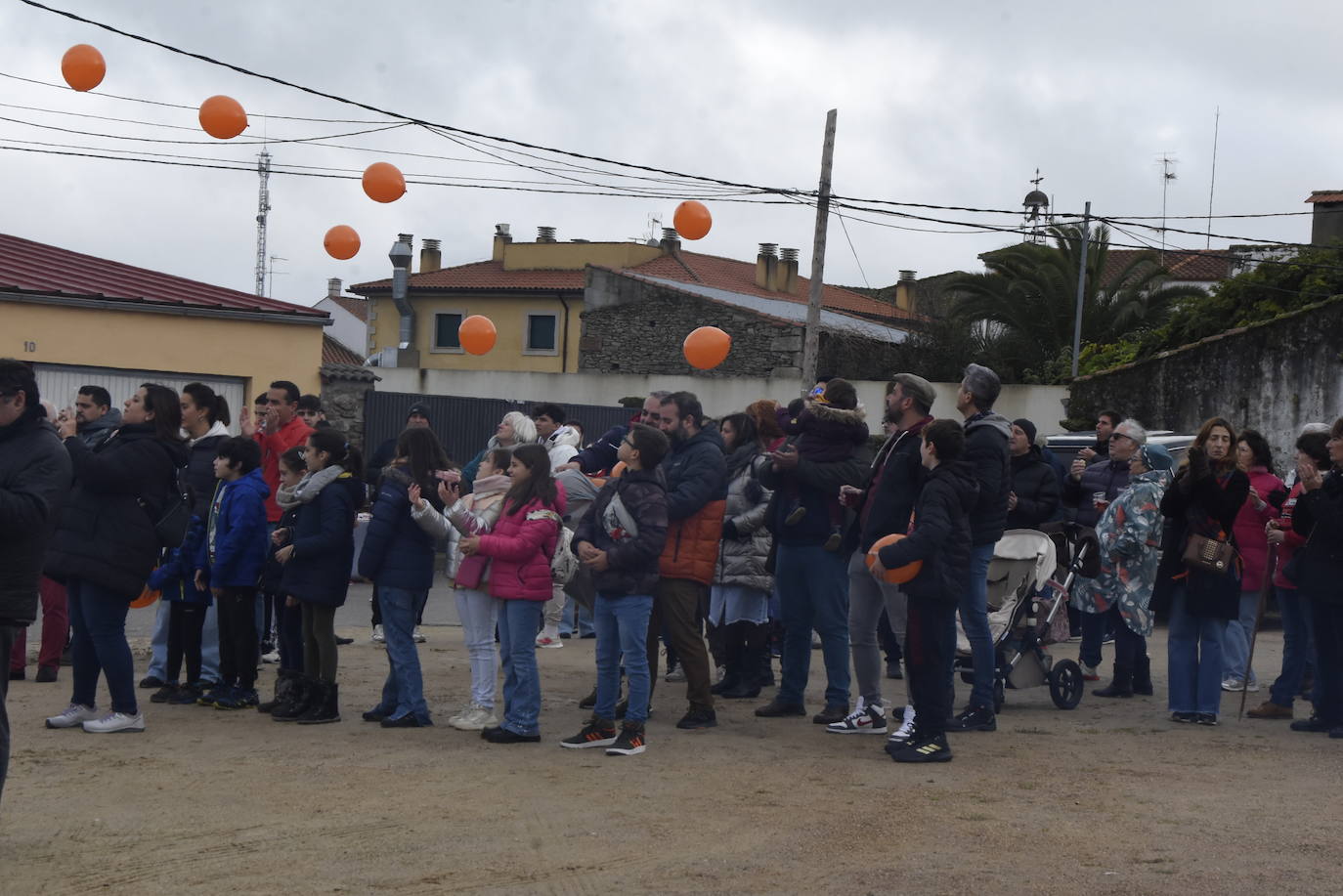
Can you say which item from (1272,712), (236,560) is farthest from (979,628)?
(236,560)

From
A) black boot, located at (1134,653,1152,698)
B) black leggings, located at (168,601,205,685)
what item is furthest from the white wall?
black leggings, located at (168,601,205,685)

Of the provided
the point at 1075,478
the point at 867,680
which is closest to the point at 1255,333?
the point at 1075,478

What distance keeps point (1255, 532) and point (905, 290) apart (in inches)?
1983

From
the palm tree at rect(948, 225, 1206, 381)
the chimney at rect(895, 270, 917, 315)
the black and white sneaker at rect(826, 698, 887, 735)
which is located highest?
the chimney at rect(895, 270, 917, 315)

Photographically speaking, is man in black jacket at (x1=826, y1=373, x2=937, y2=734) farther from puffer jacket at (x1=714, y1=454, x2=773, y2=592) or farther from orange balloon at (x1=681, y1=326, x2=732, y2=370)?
orange balloon at (x1=681, y1=326, x2=732, y2=370)

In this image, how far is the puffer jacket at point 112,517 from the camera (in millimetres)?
7422

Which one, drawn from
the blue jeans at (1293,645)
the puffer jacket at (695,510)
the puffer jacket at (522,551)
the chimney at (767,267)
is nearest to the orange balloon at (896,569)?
the puffer jacket at (695,510)

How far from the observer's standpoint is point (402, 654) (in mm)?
8039

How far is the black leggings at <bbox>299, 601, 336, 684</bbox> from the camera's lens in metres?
8.11

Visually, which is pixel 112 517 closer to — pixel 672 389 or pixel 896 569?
pixel 896 569

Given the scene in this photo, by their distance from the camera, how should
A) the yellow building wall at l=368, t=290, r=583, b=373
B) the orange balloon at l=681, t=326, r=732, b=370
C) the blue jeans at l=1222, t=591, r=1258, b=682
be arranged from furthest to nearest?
the yellow building wall at l=368, t=290, r=583, b=373
the orange balloon at l=681, t=326, r=732, b=370
the blue jeans at l=1222, t=591, r=1258, b=682

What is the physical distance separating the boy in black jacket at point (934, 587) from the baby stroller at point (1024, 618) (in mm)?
1435

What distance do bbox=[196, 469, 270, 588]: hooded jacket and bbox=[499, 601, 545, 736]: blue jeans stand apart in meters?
1.69

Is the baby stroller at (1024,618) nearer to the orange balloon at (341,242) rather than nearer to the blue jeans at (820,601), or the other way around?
the blue jeans at (820,601)
